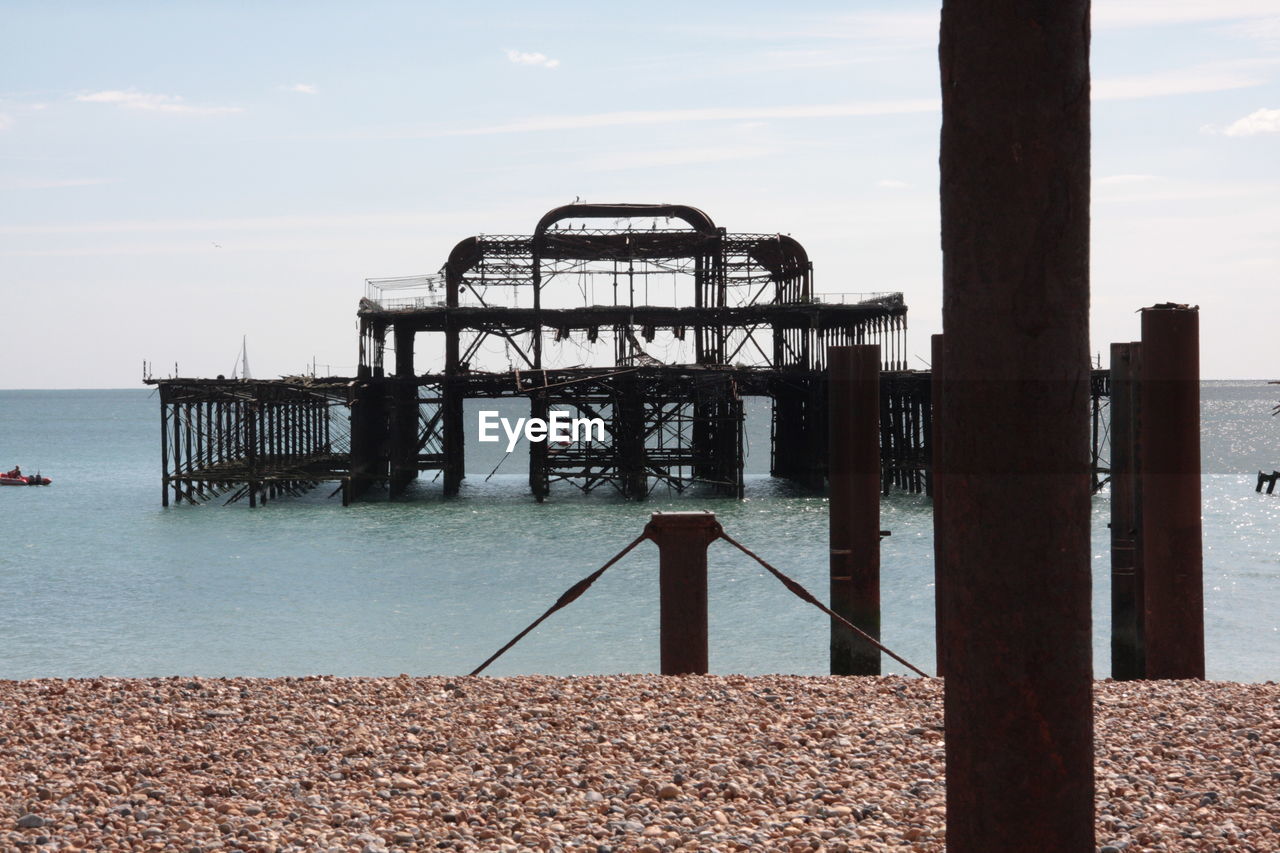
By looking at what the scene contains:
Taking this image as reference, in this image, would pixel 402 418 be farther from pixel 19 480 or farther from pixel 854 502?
pixel 854 502

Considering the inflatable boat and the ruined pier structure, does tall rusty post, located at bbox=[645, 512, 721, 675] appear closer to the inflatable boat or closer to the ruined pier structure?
the ruined pier structure

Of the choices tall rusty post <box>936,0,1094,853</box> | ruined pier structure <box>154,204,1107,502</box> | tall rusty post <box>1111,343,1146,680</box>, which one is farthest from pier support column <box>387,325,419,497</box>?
tall rusty post <box>936,0,1094,853</box>

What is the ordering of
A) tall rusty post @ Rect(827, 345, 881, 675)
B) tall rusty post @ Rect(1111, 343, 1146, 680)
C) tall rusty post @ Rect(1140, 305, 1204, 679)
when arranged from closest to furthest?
1. tall rusty post @ Rect(1140, 305, 1204, 679)
2. tall rusty post @ Rect(827, 345, 881, 675)
3. tall rusty post @ Rect(1111, 343, 1146, 680)

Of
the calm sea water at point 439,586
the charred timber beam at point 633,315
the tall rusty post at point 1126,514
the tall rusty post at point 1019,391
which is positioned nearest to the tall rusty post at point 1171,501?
the tall rusty post at point 1126,514

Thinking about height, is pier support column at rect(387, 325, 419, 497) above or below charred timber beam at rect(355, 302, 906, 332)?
below

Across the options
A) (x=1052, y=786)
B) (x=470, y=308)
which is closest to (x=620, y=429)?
(x=470, y=308)

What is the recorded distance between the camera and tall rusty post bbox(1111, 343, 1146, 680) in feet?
31.3

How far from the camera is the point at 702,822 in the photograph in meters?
4.81

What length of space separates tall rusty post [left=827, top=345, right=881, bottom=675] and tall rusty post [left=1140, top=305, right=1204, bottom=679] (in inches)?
71.6

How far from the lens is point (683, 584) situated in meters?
7.84

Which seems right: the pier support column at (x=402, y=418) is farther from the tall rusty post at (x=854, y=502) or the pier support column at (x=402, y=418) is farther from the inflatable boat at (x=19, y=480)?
the tall rusty post at (x=854, y=502)

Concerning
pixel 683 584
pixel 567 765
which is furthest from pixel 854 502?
pixel 567 765

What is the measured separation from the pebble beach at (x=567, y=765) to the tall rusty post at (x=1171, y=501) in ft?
2.79

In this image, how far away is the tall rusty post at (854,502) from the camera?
29.9 feet
